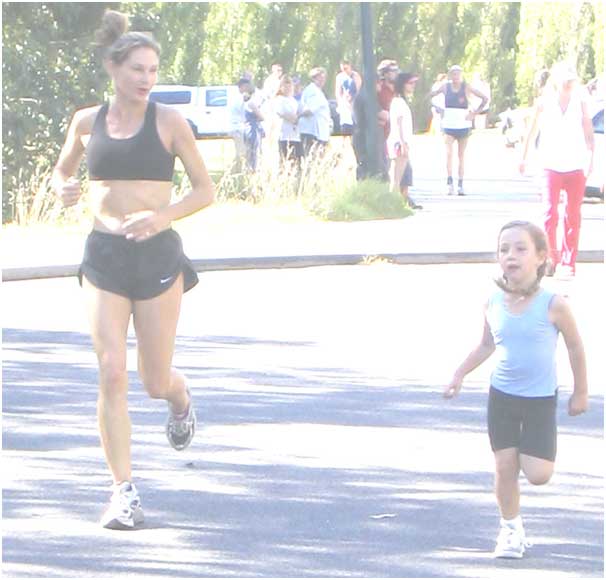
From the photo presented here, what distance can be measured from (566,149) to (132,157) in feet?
27.6

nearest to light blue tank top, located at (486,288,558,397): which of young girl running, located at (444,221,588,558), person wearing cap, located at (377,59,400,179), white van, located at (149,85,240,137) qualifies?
young girl running, located at (444,221,588,558)

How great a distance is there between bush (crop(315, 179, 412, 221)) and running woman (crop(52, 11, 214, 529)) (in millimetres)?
14606

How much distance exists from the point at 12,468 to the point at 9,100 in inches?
673

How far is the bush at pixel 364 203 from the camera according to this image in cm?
2148

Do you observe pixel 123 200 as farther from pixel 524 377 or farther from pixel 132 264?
pixel 524 377

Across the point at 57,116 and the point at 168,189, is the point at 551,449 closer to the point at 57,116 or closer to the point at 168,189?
the point at 168,189

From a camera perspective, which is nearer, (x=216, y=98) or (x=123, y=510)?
(x=123, y=510)

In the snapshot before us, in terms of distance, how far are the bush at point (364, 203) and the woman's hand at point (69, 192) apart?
1448 cm

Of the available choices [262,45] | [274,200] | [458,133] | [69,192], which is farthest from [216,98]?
[69,192]

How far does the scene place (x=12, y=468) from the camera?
7609mm

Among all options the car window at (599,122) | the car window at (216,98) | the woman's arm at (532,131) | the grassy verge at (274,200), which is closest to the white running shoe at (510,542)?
the woman's arm at (532,131)

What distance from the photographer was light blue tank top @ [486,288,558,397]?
6.21 metres

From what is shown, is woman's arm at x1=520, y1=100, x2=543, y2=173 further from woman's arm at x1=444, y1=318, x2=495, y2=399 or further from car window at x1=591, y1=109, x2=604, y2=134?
car window at x1=591, y1=109, x2=604, y2=134

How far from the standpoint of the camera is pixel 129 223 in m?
→ 6.66
